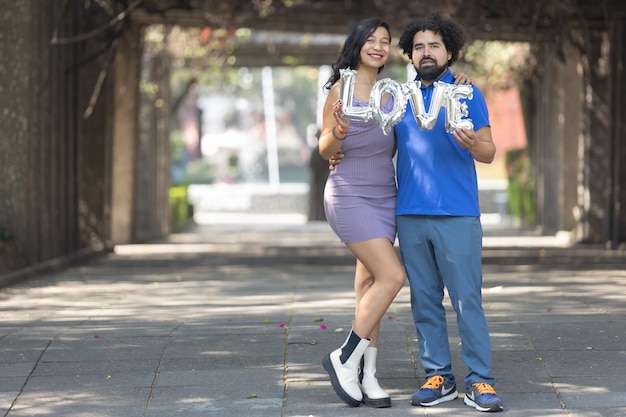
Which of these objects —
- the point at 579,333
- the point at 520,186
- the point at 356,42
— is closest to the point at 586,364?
the point at 579,333

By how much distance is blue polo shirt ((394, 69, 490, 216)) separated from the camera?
238 inches

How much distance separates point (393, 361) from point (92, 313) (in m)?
3.23

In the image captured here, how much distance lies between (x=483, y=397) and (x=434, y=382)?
12.2 inches

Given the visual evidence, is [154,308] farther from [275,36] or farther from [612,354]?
[275,36]

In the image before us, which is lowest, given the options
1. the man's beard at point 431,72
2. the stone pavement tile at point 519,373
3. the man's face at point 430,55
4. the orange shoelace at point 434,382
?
the stone pavement tile at point 519,373

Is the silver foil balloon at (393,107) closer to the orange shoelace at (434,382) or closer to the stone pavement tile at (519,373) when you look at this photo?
the orange shoelace at (434,382)

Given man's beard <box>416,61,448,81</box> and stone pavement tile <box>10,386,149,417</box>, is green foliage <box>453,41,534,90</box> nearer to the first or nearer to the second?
man's beard <box>416,61,448,81</box>

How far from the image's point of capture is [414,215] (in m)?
6.15

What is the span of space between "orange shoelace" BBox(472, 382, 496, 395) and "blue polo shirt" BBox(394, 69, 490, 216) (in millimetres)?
847

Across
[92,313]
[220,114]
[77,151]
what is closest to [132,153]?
[77,151]

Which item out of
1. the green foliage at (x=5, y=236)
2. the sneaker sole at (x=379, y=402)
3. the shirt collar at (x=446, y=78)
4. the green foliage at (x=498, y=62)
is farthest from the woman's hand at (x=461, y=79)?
the green foliage at (x=498, y=62)

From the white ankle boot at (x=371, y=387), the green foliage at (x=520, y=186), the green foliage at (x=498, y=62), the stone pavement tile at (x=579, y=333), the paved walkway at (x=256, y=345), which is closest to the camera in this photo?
the white ankle boot at (x=371, y=387)

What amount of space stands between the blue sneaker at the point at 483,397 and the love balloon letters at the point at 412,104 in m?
1.29

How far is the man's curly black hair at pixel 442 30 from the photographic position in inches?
241
